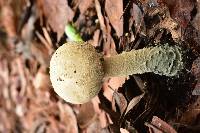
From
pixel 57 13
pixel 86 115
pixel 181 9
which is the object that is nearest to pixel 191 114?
pixel 181 9

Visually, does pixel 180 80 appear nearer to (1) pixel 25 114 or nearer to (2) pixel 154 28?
(2) pixel 154 28

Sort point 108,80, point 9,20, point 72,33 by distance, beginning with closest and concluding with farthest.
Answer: point 108,80, point 72,33, point 9,20

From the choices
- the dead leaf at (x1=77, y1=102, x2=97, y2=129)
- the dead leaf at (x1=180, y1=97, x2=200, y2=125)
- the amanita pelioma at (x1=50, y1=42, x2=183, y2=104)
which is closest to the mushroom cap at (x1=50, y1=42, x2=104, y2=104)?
the amanita pelioma at (x1=50, y1=42, x2=183, y2=104)

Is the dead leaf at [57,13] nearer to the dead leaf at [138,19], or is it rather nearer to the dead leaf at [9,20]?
the dead leaf at [9,20]

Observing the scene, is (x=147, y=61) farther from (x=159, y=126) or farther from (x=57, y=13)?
(x=57, y=13)

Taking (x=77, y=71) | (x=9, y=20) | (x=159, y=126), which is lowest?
(x=9, y=20)

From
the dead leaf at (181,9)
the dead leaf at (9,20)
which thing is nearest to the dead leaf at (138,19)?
the dead leaf at (181,9)

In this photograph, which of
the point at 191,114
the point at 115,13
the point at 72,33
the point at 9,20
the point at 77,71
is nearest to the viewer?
the point at 77,71
